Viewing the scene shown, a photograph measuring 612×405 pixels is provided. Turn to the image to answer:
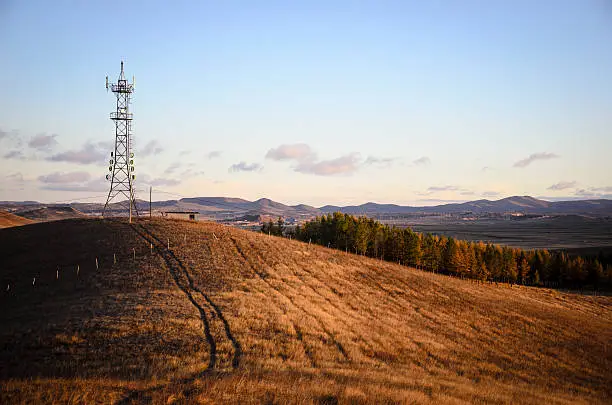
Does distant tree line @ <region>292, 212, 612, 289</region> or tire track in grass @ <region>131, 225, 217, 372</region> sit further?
distant tree line @ <region>292, 212, 612, 289</region>

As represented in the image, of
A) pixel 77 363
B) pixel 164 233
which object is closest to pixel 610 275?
pixel 164 233

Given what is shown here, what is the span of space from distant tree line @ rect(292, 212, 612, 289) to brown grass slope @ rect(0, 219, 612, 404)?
33336 millimetres

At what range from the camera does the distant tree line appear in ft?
318

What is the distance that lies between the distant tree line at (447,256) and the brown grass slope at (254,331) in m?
33.3

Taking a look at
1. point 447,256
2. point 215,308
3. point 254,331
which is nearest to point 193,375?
point 254,331

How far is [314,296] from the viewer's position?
141ft

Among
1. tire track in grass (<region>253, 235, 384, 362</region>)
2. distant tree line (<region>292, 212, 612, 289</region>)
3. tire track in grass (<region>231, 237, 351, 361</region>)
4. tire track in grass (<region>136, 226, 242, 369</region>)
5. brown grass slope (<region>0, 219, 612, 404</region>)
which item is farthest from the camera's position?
distant tree line (<region>292, 212, 612, 289</region>)

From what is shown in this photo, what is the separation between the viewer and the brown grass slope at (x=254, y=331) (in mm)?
17625

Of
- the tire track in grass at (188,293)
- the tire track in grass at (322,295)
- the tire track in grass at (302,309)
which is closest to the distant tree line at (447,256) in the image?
the tire track in grass at (322,295)

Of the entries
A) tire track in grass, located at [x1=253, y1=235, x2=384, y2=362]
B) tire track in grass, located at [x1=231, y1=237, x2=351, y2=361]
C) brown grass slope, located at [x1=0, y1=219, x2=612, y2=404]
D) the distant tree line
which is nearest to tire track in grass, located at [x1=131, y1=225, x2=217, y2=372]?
brown grass slope, located at [x1=0, y1=219, x2=612, y2=404]

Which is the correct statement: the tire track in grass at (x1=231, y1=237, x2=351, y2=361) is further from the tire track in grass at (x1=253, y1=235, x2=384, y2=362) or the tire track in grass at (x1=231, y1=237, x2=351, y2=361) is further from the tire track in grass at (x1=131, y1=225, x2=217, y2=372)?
the tire track in grass at (x1=131, y1=225, x2=217, y2=372)

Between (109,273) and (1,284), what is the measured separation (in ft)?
34.3

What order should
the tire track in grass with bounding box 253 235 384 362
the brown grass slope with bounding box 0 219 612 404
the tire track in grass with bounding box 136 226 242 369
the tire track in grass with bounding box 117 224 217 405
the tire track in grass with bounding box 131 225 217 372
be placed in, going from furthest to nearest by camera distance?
the tire track in grass with bounding box 253 235 384 362 < the tire track in grass with bounding box 136 226 242 369 < the tire track in grass with bounding box 131 225 217 372 < the brown grass slope with bounding box 0 219 612 404 < the tire track in grass with bounding box 117 224 217 405

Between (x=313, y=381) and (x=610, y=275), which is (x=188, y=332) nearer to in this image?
(x=313, y=381)
